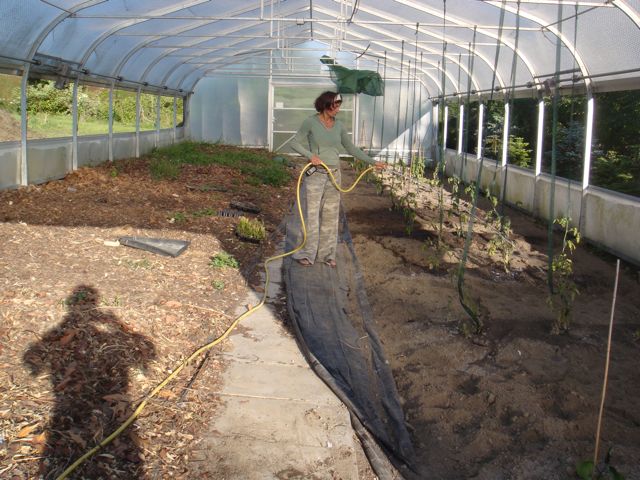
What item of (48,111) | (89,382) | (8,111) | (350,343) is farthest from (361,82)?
(48,111)

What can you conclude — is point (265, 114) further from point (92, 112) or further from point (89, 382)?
point (89, 382)

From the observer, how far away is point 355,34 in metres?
14.5

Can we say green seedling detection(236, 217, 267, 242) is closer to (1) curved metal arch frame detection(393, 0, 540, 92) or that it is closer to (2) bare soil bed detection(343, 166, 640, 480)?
(2) bare soil bed detection(343, 166, 640, 480)

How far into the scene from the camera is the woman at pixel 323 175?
6.23m

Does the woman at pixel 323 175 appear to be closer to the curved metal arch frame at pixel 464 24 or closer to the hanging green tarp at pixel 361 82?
the hanging green tarp at pixel 361 82

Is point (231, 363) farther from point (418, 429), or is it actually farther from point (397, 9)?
point (397, 9)

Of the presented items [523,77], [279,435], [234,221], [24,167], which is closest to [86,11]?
[24,167]

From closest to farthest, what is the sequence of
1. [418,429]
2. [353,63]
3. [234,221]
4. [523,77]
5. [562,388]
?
[418,429] → [562,388] → [234,221] → [523,77] → [353,63]

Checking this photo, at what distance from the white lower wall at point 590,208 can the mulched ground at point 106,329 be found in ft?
10.0

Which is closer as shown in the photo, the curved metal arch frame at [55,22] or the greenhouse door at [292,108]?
the curved metal arch frame at [55,22]

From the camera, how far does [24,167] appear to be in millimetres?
9688

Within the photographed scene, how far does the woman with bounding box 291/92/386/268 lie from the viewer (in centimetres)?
623

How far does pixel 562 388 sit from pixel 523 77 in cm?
874

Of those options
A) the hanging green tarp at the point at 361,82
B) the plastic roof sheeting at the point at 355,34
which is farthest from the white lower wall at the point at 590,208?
the hanging green tarp at the point at 361,82
